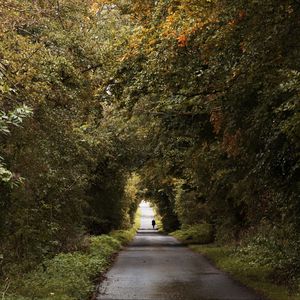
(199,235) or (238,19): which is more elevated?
(238,19)

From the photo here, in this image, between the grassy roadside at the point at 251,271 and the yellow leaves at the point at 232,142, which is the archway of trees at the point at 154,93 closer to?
the yellow leaves at the point at 232,142

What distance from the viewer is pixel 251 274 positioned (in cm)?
1603

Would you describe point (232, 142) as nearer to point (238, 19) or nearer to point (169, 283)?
point (238, 19)

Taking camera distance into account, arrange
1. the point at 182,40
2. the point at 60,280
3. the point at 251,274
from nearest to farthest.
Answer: the point at 182,40
the point at 60,280
the point at 251,274

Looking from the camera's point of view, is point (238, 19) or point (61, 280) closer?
point (238, 19)

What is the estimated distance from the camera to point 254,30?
31.1 ft

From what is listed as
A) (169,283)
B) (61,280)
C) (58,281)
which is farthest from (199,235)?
(58,281)

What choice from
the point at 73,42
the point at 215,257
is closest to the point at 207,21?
the point at 73,42

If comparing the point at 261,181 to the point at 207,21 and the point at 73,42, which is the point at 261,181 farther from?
the point at 73,42

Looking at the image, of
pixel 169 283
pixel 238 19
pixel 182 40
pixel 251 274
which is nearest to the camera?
pixel 238 19

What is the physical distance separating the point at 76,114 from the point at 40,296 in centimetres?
593

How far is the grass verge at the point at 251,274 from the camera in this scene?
40.1 feet

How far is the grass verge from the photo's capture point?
40.1 feet

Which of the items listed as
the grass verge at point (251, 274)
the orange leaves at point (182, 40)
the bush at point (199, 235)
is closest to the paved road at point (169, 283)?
the grass verge at point (251, 274)
